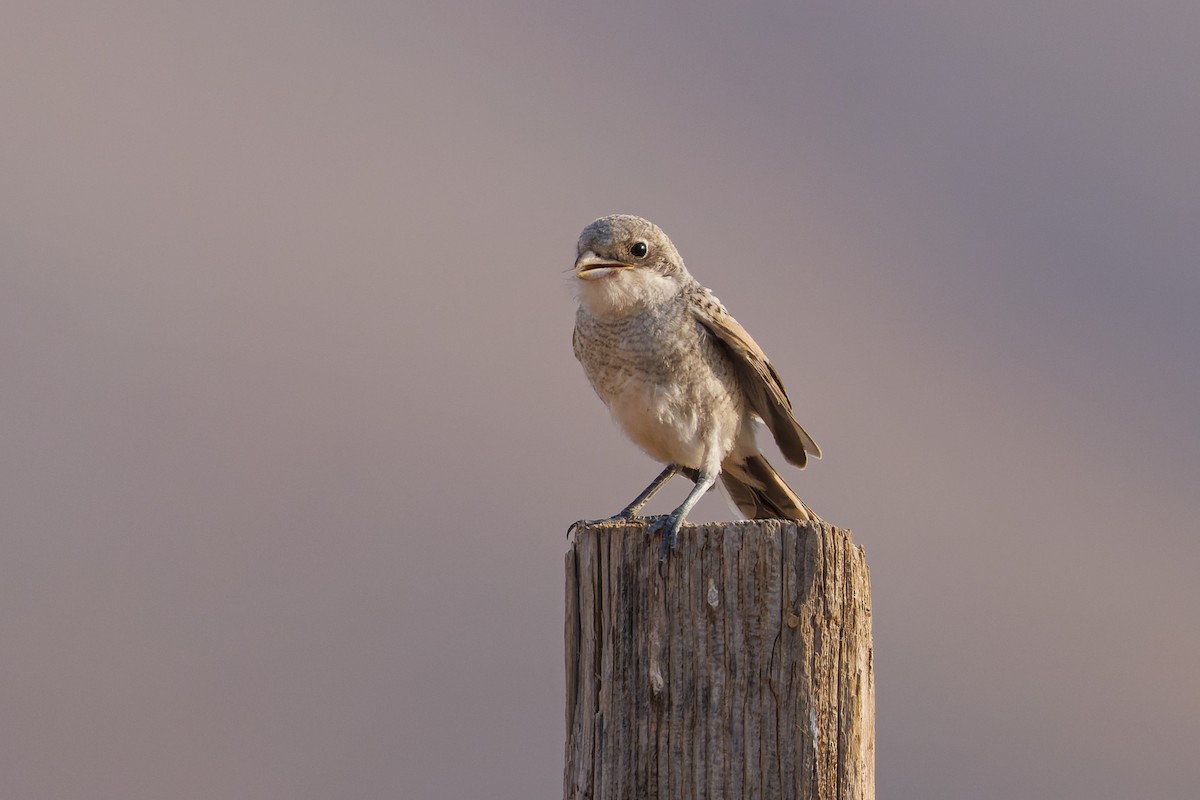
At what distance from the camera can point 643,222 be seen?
4805 millimetres

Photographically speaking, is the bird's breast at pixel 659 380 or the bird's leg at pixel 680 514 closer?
the bird's leg at pixel 680 514

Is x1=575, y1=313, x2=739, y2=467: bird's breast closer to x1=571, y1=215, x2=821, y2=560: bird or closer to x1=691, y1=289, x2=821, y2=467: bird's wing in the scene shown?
x1=571, y1=215, x2=821, y2=560: bird

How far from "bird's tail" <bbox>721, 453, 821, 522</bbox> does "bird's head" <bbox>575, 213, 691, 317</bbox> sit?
0.91 metres

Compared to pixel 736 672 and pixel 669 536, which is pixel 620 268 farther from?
pixel 736 672

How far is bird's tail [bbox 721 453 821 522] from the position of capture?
514 centimetres

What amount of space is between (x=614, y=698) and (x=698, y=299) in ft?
7.16

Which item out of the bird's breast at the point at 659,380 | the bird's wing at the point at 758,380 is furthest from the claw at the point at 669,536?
the bird's wing at the point at 758,380

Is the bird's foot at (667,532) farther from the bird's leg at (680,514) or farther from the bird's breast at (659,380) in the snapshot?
the bird's breast at (659,380)

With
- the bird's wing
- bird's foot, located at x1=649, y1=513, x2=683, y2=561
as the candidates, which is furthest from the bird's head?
bird's foot, located at x1=649, y1=513, x2=683, y2=561

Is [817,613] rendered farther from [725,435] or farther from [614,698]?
[725,435]

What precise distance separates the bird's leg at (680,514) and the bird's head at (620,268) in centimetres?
74

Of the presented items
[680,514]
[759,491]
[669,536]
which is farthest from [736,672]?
[759,491]

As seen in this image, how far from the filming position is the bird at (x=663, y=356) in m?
4.64

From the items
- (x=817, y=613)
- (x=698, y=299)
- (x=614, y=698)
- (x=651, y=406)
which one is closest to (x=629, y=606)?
(x=614, y=698)
